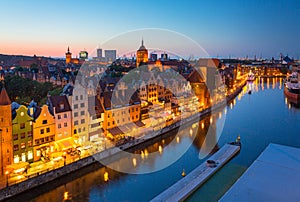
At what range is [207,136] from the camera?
1093 cm

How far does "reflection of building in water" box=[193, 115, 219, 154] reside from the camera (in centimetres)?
955

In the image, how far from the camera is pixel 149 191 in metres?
6.48

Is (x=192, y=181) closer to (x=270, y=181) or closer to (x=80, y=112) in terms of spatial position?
(x=270, y=181)

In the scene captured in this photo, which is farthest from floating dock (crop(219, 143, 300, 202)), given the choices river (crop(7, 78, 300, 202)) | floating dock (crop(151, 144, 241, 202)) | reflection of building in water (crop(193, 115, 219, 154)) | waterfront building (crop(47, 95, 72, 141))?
waterfront building (crop(47, 95, 72, 141))

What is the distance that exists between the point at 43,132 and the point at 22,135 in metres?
0.61

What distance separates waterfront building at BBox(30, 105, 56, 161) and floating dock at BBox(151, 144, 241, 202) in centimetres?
353

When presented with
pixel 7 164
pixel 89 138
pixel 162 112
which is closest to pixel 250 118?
pixel 162 112

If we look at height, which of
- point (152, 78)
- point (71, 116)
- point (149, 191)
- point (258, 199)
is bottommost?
point (149, 191)

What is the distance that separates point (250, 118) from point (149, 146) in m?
7.22

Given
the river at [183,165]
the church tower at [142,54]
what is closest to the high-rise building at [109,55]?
the church tower at [142,54]

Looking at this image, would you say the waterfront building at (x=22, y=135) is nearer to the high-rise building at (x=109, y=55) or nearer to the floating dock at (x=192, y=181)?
the floating dock at (x=192, y=181)

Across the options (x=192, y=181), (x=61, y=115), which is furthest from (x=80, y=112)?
(x=192, y=181)

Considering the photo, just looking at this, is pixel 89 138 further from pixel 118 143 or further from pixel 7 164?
pixel 7 164

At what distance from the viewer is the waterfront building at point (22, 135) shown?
6852 mm
